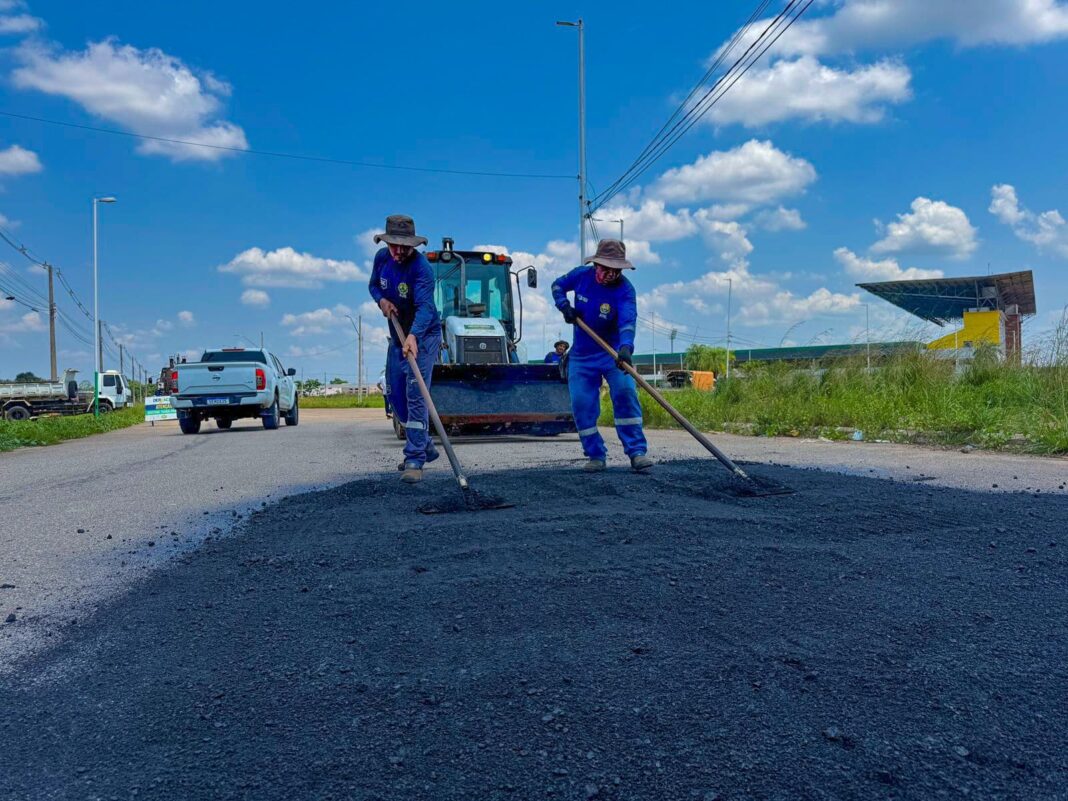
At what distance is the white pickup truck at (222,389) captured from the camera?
1538cm

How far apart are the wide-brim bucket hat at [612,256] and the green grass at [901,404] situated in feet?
16.9

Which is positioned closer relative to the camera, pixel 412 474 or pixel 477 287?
pixel 412 474

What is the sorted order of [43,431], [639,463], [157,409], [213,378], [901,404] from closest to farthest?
[639,463] < [901,404] < [213,378] < [43,431] < [157,409]

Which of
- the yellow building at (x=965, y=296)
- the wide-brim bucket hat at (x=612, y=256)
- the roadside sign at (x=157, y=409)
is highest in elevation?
the yellow building at (x=965, y=296)

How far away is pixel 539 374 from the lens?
1068 cm

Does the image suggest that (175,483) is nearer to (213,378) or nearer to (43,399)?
(213,378)

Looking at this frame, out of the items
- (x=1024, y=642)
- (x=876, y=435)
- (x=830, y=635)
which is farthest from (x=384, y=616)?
(x=876, y=435)

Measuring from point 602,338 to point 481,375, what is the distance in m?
3.95

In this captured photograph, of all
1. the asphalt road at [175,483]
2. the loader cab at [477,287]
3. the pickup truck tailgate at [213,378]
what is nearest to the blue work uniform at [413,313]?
the asphalt road at [175,483]

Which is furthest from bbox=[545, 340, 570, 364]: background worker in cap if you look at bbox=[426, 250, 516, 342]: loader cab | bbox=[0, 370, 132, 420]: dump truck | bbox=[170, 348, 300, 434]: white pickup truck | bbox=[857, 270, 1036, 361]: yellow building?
bbox=[857, 270, 1036, 361]: yellow building

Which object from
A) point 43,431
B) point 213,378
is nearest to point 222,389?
point 213,378

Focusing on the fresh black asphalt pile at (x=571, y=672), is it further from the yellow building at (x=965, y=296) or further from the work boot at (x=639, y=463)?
the yellow building at (x=965, y=296)

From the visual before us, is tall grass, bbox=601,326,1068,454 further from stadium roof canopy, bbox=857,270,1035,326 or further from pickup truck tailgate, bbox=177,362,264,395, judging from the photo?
stadium roof canopy, bbox=857,270,1035,326

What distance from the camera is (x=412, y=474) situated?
18.9 feet
